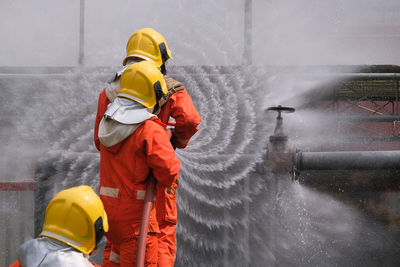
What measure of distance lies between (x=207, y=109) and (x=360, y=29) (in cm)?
2417

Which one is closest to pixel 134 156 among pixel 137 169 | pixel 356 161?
pixel 137 169

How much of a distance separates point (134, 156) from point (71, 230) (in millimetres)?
680

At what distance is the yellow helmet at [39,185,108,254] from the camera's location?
1792mm

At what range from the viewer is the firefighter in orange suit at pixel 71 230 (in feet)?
5.45

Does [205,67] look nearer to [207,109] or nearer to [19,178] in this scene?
[207,109]

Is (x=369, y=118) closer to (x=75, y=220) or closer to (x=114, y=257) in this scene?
(x=114, y=257)

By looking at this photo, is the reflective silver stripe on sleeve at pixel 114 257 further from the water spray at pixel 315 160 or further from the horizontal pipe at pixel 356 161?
the horizontal pipe at pixel 356 161

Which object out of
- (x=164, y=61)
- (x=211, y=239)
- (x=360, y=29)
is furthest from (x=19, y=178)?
(x=360, y=29)

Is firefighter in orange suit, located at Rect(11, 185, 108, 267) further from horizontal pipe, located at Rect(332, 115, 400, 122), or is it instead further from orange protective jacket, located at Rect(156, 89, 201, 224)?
horizontal pipe, located at Rect(332, 115, 400, 122)

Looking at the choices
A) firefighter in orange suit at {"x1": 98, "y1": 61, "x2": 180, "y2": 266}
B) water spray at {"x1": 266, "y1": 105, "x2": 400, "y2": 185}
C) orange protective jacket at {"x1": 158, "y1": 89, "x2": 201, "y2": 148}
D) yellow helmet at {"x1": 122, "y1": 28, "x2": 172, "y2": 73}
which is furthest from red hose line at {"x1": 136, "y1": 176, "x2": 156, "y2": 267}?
water spray at {"x1": 266, "y1": 105, "x2": 400, "y2": 185}

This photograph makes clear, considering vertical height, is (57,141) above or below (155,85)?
below

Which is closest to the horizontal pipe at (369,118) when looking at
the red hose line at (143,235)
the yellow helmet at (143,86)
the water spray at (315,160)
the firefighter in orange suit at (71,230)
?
the water spray at (315,160)

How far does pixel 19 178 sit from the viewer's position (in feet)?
17.5

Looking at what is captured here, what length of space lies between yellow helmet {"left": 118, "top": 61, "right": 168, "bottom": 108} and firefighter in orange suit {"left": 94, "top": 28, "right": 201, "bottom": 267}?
20 cm
